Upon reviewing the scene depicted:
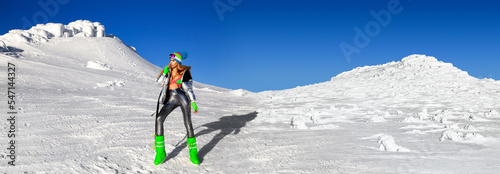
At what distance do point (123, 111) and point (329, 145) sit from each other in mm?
5111

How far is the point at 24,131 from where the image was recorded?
18.3ft

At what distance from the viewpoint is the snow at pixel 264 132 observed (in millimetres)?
4594

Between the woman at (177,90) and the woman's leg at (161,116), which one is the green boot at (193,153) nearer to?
the woman at (177,90)

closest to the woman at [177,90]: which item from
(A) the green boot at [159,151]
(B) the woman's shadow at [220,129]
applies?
(A) the green boot at [159,151]

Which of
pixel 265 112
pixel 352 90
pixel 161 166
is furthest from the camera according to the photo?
pixel 352 90

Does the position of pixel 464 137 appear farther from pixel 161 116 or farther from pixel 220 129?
pixel 161 116

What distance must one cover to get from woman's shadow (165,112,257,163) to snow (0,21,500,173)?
21 millimetres

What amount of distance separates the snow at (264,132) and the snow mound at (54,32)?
11973 mm

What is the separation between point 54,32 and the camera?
2761 centimetres

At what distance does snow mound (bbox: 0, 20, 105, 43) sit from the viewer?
23.4 m

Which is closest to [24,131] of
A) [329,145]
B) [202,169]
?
[202,169]

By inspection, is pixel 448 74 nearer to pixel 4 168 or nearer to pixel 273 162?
pixel 273 162

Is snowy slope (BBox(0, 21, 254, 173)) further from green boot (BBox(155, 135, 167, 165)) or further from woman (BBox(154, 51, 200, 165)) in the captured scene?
woman (BBox(154, 51, 200, 165))

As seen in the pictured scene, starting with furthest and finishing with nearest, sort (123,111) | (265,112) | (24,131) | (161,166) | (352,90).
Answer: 1. (352,90)
2. (265,112)
3. (123,111)
4. (24,131)
5. (161,166)
